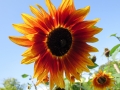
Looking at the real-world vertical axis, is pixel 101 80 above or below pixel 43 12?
above

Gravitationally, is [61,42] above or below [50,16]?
below

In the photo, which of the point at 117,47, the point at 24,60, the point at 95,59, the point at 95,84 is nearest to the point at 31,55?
the point at 24,60

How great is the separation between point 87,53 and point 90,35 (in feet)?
0.49

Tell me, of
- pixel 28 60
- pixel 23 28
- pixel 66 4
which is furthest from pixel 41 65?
pixel 66 4

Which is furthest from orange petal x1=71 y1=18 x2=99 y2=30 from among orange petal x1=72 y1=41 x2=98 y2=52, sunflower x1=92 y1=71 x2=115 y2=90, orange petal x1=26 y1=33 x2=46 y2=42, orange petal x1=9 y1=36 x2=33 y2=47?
sunflower x1=92 y1=71 x2=115 y2=90

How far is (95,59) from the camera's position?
2645 mm

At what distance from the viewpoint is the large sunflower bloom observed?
1.43 m

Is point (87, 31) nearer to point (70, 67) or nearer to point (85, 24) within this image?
point (85, 24)

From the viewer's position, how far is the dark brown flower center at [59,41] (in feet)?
5.39

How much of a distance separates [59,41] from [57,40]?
0.01 meters

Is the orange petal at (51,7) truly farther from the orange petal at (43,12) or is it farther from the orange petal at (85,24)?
the orange petal at (85,24)

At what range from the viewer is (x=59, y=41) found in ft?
5.36

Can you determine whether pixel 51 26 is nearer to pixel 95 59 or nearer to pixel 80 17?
pixel 80 17

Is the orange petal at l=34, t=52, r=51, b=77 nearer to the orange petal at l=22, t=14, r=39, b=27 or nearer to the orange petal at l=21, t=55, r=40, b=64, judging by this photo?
the orange petal at l=21, t=55, r=40, b=64
